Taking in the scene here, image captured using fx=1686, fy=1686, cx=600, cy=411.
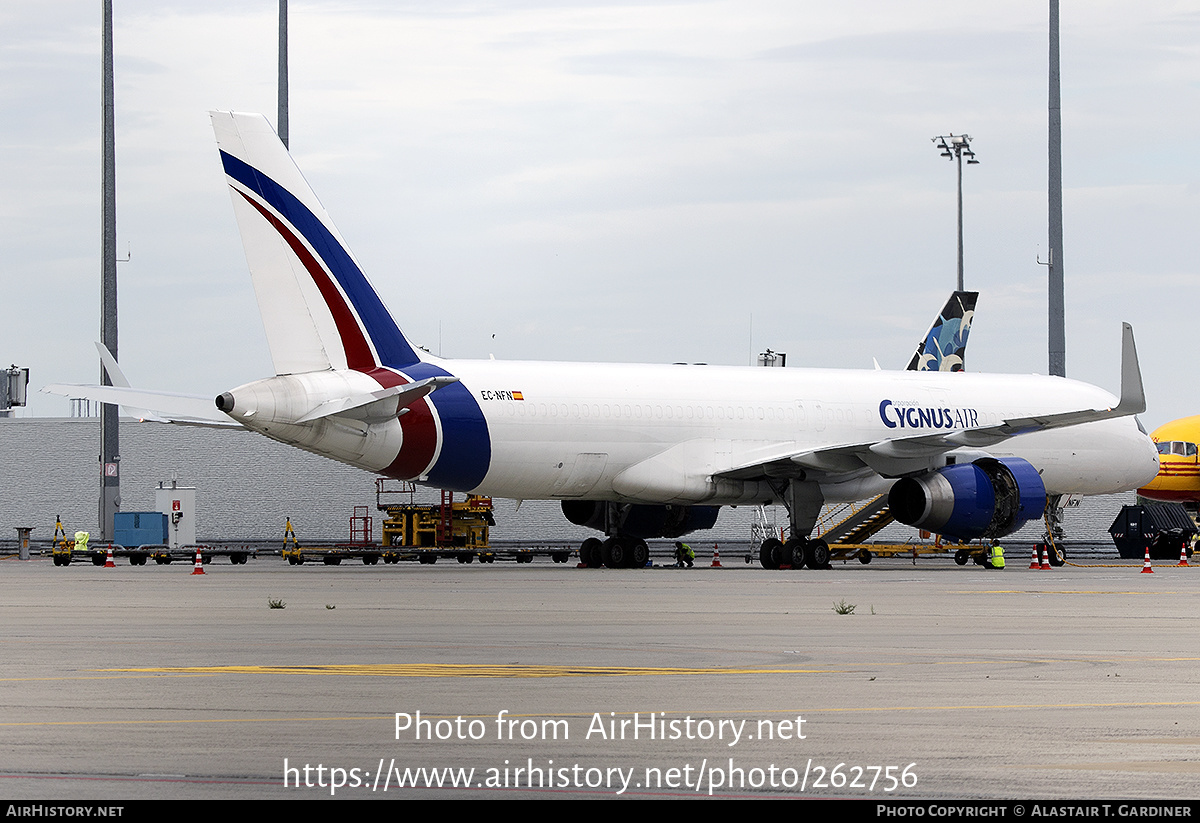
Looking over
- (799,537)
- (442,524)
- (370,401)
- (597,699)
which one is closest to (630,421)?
(799,537)

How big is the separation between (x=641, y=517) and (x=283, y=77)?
1488cm

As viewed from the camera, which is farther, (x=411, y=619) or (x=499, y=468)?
(x=499, y=468)

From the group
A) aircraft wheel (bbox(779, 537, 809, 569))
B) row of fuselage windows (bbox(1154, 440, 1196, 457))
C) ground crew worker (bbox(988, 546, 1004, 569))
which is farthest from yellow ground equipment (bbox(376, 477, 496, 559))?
row of fuselage windows (bbox(1154, 440, 1196, 457))

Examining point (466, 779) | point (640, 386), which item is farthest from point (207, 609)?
point (640, 386)

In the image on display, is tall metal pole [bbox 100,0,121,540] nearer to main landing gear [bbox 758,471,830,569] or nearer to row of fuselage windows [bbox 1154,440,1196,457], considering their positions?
main landing gear [bbox 758,471,830,569]

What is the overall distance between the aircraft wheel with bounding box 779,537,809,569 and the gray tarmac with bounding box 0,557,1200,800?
40.3 ft

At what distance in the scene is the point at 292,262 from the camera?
1126 inches

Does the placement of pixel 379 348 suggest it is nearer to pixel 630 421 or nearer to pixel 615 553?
pixel 630 421

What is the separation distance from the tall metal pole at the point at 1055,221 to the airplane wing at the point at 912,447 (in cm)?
1251

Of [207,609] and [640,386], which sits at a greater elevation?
→ [640,386]

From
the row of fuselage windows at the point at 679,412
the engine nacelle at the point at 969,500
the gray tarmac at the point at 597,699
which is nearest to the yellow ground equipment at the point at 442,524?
the row of fuselage windows at the point at 679,412
